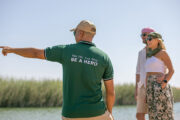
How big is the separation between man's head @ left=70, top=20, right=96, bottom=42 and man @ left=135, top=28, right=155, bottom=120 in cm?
158

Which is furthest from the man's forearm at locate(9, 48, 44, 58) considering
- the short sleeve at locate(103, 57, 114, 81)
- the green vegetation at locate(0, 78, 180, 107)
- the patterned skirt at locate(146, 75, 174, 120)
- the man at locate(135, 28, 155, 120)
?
the green vegetation at locate(0, 78, 180, 107)

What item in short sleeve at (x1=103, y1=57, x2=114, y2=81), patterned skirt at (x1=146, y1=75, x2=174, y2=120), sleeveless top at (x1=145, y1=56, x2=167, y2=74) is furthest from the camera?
sleeveless top at (x1=145, y1=56, x2=167, y2=74)

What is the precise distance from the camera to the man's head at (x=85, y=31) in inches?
75.0

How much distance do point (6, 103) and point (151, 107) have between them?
25.5ft

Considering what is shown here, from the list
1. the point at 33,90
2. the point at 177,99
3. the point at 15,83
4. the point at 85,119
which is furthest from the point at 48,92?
the point at 177,99

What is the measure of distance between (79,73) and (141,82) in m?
1.77

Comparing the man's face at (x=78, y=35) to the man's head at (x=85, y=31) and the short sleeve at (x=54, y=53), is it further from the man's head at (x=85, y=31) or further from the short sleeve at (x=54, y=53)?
the short sleeve at (x=54, y=53)

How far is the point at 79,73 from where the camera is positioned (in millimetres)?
1735

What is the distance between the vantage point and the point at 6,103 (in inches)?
387

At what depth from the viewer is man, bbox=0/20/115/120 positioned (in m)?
1.74

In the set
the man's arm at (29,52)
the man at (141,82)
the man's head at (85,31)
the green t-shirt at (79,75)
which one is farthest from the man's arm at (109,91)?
the man at (141,82)

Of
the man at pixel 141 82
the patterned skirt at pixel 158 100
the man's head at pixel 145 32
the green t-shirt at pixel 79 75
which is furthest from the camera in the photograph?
the man's head at pixel 145 32

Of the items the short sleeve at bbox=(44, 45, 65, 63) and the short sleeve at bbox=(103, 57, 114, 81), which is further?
the short sleeve at bbox=(103, 57, 114, 81)

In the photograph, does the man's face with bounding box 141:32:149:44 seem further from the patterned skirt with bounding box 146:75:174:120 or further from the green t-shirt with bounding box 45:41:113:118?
the green t-shirt with bounding box 45:41:113:118
